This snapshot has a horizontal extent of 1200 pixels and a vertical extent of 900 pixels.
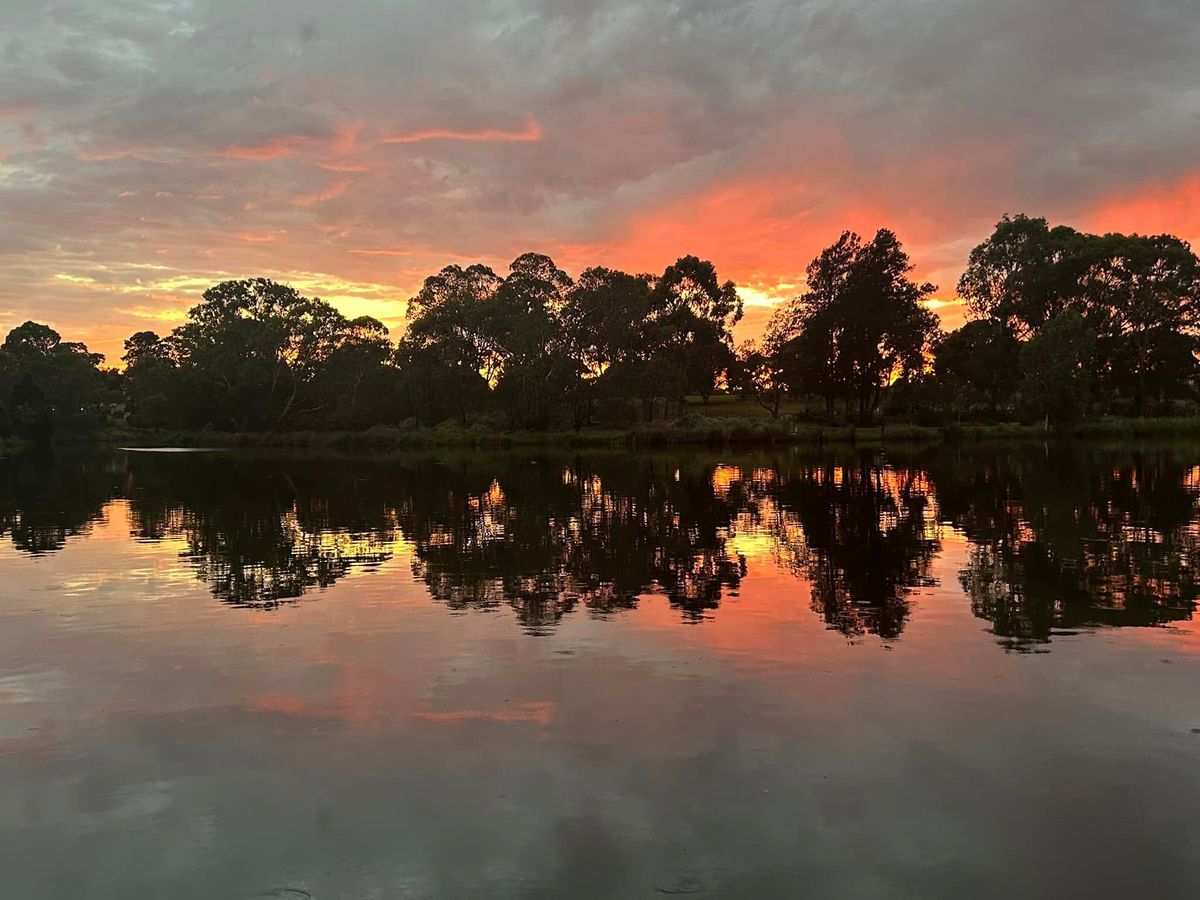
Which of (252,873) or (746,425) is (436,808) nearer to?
(252,873)

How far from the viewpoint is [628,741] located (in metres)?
8.62

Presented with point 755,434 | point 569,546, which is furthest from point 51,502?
point 755,434

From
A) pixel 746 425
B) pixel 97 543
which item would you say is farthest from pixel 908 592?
pixel 746 425

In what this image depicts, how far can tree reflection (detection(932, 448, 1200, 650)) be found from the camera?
1373 cm

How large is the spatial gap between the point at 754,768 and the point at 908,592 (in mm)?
8949

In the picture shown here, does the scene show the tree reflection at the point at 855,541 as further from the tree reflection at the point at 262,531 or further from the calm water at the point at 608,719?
the tree reflection at the point at 262,531

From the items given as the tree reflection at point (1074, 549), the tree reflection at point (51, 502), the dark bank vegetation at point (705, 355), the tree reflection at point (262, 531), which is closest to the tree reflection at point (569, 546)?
the tree reflection at point (262, 531)

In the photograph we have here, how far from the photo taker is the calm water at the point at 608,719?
637 cm

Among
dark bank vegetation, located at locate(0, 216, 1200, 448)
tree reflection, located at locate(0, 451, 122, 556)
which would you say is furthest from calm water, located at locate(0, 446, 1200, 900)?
dark bank vegetation, located at locate(0, 216, 1200, 448)

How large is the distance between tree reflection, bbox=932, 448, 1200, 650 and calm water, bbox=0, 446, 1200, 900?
0.14 m

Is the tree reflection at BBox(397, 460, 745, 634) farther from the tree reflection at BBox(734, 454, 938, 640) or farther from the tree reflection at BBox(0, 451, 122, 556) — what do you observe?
the tree reflection at BBox(0, 451, 122, 556)

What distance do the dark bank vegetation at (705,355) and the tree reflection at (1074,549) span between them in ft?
178

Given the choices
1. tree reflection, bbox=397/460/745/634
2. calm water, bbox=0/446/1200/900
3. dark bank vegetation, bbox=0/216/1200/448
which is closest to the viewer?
calm water, bbox=0/446/1200/900

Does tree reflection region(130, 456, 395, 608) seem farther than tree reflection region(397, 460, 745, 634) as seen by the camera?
Yes
